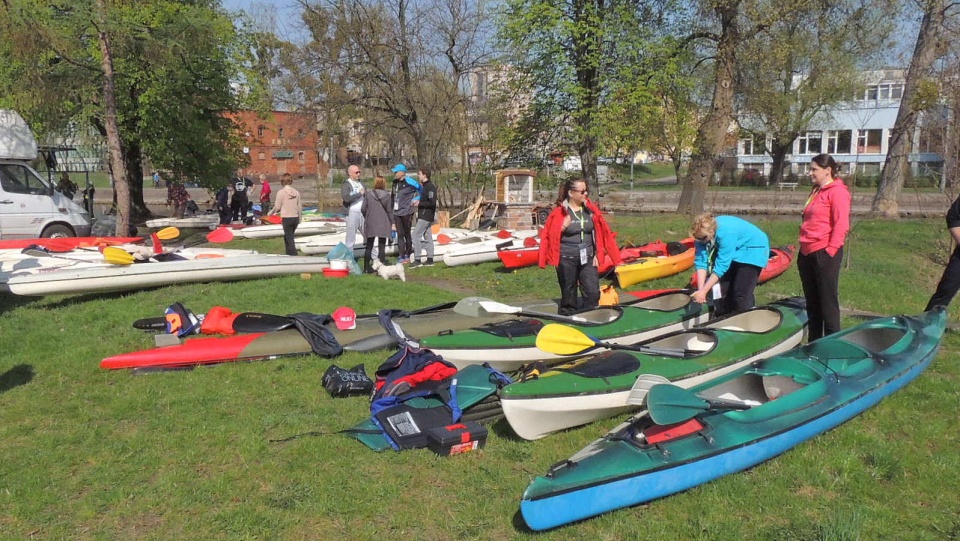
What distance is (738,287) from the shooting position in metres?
5.91

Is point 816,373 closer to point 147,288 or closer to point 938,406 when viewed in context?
point 938,406

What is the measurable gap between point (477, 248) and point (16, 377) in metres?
7.26

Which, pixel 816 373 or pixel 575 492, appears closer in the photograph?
pixel 575 492

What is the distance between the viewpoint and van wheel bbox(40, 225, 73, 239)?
13.1m

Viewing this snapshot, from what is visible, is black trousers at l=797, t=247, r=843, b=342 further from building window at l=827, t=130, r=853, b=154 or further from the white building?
building window at l=827, t=130, r=853, b=154

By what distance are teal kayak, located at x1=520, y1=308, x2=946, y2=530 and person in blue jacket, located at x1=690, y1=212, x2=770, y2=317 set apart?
38.1 inches

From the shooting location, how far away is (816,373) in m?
4.44

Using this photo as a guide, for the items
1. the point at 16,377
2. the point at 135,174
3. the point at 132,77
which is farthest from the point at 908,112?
the point at 135,174

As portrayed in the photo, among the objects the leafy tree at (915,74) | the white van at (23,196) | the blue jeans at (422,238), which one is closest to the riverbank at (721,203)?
the leafy tree at (915,74)

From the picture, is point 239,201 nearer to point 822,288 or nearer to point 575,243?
point 575,243

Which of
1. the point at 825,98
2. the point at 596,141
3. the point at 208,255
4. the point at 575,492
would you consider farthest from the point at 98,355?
the point at 825,98

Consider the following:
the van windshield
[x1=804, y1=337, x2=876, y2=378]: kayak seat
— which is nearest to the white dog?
[x1=804, y1=337, x2=876, y2=378]: kayak seat

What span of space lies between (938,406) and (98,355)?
7.16 m

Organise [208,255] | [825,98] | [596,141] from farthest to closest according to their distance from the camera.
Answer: [825,98] → [596,141] → [208,255]
